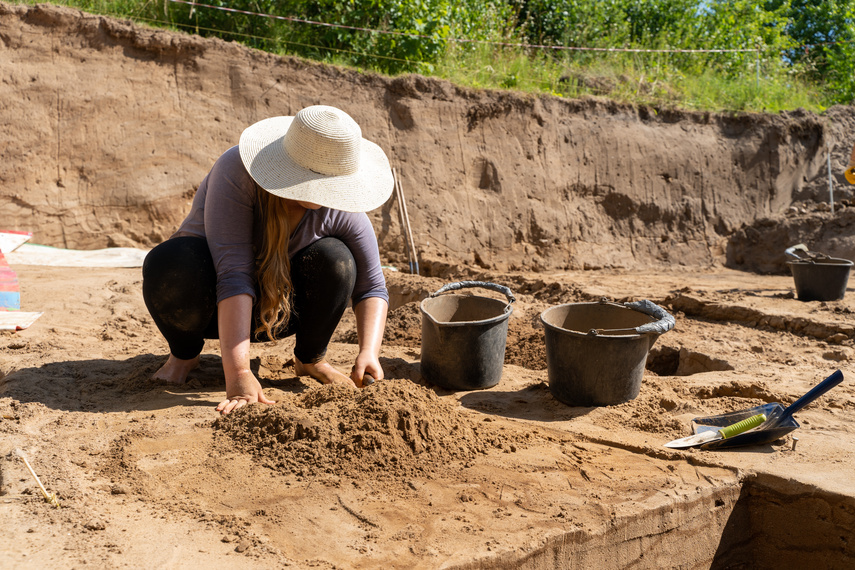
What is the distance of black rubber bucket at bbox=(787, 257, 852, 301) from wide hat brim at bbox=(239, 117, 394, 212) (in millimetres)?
4474

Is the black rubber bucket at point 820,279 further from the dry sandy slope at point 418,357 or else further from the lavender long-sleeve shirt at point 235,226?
the lavender long-sleeve shirt at point 235,226

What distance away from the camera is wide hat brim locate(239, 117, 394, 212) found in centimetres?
220

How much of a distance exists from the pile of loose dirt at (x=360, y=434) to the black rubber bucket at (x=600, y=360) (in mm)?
565

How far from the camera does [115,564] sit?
4.95 feet

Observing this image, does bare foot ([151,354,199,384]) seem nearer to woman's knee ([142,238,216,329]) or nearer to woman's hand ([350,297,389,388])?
woman's knee ([142,238,216,329])

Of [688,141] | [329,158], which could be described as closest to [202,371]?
[329,158]

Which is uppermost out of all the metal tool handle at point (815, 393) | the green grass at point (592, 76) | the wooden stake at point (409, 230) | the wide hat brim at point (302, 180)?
the green grass at point (592, 76)

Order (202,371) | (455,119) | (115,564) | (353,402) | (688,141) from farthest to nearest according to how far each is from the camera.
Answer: (688,141)
(455,119)
(202,371)
(353,402)
(115,564)

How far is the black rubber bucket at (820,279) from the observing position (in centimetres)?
532

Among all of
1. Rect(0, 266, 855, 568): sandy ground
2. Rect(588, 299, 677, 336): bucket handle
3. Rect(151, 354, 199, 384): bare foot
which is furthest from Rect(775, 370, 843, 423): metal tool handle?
Rect(151, 354, 199, 384): bare foot

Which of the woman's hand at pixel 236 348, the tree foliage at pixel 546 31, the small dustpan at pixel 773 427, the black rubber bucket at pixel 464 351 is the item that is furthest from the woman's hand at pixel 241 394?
the tree foliage at pixel 546 31

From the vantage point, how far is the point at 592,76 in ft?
29.5

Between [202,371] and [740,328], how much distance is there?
11.4 ft

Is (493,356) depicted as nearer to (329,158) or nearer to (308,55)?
(329,158)
